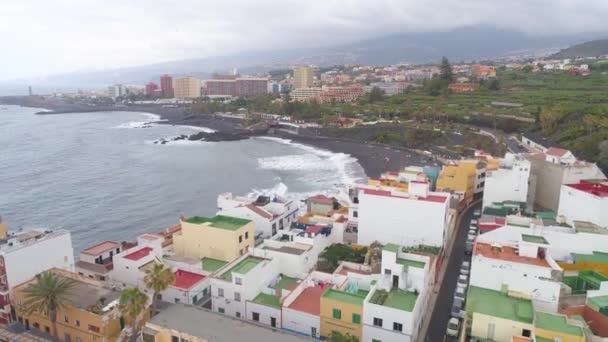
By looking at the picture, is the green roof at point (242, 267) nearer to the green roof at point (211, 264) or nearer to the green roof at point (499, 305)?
the green roof at point (211, 264)

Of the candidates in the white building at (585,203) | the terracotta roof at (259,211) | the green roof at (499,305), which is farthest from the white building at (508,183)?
the terracotta roof at (259,211)

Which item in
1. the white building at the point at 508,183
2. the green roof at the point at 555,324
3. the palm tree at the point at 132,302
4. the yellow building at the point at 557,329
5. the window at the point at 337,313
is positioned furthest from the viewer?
the white building at the point at 508,183

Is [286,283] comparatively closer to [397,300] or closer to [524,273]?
[397,300]

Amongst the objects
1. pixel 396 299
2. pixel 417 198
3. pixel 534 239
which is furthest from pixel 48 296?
pixel 534 239

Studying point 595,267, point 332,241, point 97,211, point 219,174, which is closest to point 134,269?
point 332,241

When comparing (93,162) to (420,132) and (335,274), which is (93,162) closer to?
(420,132)

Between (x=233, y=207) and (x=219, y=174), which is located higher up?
(x=233, y=207)
